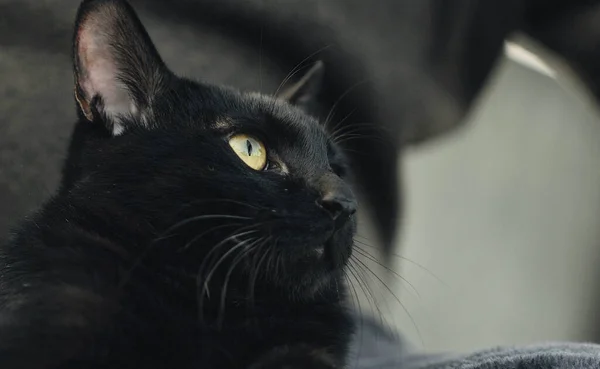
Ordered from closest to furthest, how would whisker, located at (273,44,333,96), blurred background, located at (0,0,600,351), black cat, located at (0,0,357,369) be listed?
black cat, located at (0,0,357,369) < whisker, located at (273,44,333,96) < blurred background, located at (0,0,600,351)

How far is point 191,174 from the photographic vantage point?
0.50 meters

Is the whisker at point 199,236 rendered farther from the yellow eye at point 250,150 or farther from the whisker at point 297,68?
the whisker at point 297,68

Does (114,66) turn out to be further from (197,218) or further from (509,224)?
(509,224)

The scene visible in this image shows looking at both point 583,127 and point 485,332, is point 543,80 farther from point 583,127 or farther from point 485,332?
point 485,332

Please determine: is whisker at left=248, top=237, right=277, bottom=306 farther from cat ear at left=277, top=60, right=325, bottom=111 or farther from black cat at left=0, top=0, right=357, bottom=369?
cat ear at left=277, top=60, right=325, bottom=111

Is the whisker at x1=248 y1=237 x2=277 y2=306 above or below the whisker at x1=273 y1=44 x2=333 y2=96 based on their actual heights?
below

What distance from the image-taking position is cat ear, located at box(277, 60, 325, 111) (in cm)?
68

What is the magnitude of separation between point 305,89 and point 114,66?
0.22m

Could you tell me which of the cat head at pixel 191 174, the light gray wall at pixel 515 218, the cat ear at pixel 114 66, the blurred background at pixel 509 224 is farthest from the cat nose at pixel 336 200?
the light gray wall at pixel 515 218

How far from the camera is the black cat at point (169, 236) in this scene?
442mm

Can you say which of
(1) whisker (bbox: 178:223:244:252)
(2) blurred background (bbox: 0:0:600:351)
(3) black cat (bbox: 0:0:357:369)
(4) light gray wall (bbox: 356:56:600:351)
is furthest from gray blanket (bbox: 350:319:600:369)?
(4) light gray wall (bbox: 356:56:600:351)

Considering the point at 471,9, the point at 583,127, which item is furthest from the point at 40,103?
the point at 583,127

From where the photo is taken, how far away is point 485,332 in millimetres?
1510

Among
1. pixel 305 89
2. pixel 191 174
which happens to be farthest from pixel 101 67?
pixel 305 89
